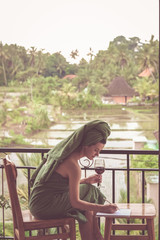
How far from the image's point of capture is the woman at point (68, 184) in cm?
187

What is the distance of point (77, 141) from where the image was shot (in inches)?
73.6

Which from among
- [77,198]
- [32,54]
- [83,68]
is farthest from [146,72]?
[77,198]

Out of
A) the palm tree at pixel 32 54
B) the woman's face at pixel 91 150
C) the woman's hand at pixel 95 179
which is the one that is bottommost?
the woman's hand at pixel 95 179

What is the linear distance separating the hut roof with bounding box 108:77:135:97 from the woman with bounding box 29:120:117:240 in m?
23.9

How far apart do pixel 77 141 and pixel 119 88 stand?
78.8 feet

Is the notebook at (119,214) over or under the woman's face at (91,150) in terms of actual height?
under

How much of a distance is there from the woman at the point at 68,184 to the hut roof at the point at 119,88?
23946 mm

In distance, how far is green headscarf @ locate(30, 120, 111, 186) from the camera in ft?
6.14

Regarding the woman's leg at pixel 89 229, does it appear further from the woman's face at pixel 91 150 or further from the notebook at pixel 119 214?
the woman's face at pixel 91 150

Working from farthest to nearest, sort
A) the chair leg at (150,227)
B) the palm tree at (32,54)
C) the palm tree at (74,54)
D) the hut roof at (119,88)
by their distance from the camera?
the hut roof at (119,88) < the palm tree at (74,54) < the palm tree at (32,54) < the chair leg at (150,227)

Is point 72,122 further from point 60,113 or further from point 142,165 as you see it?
point 142,165

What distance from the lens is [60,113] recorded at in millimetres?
26344

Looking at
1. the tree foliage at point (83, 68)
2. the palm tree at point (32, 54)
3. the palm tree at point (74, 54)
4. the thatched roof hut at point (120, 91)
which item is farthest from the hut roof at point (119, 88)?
the palm tree at point (32, 54)

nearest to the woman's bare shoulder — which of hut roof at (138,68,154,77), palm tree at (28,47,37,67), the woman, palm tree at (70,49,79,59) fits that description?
the woman
